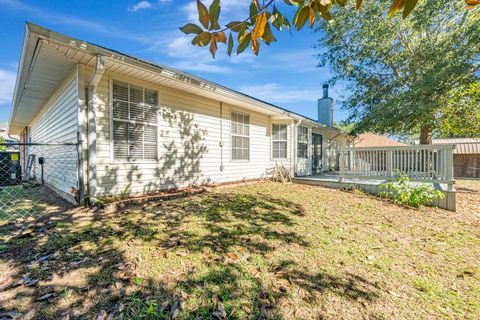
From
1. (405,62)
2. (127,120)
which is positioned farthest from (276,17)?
(405,62)

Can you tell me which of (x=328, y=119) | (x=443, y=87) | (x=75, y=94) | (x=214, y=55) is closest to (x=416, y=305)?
(x=214, y=55)

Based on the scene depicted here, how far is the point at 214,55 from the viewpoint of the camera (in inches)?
58.7

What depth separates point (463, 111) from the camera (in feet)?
28.8

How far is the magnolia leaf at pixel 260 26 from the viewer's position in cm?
137

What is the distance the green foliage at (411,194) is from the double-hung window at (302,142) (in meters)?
4.42

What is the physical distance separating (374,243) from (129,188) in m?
4.78

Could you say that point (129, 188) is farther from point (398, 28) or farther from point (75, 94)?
point (398, 28)

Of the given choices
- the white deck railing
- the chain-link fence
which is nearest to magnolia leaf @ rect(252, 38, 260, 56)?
the chain-link fence

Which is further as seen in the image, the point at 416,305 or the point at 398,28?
the point at 398,28

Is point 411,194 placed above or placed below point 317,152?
below

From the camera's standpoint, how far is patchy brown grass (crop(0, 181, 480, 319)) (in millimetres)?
1839

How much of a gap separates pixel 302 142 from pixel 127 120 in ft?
24.8

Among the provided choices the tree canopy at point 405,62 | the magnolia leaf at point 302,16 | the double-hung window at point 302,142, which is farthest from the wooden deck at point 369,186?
the magnolia leaf at point 302,16

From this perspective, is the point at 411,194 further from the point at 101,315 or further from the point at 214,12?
the point at 101,315
